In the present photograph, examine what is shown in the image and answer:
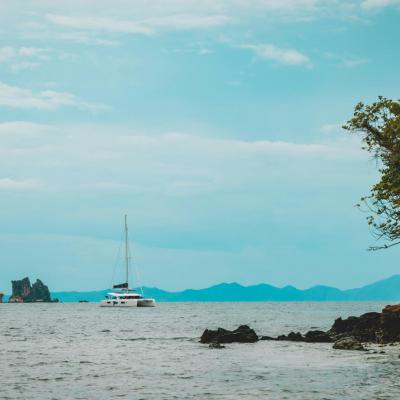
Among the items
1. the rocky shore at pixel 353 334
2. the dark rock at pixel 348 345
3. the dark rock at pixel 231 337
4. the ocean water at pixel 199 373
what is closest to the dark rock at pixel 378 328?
the rocky shore at pixel 353 334

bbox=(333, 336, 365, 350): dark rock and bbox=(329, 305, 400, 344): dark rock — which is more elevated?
bbox=(329, 305, 400, 344): dark rock

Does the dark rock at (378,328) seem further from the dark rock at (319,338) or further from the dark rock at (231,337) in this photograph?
the dark rock at (231,337)

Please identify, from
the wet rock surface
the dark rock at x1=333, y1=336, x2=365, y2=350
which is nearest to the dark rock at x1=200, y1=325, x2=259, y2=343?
the wet rock surface

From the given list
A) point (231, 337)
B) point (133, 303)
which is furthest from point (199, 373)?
point (133, 303)

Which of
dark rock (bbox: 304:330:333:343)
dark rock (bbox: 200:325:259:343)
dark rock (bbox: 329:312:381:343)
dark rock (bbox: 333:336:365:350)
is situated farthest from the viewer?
dark rock (bbox: 200:325:259:343)

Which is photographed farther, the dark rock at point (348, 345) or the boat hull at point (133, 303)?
the boat hull at point (133, 303)

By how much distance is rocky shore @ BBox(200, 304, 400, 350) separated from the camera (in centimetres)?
4905

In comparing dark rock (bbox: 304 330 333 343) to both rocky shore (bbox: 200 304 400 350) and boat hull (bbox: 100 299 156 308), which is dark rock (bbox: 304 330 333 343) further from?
boat hull (bbox: 100 299 156 308)

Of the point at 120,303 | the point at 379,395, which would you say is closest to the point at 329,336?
the point at 379,395

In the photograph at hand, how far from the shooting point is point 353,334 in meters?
53.0

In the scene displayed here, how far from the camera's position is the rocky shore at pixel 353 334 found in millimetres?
49053

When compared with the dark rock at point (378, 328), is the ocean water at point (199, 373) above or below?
below

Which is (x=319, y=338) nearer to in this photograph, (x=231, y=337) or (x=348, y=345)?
(x=231, y=337)

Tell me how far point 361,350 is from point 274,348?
8.03 metres
